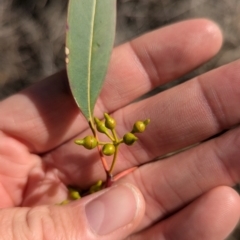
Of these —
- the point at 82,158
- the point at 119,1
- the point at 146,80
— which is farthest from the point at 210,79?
the point at 119,1

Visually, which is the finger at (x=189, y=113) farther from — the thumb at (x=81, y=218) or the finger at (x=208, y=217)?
the thumb at (x=81, y=218)

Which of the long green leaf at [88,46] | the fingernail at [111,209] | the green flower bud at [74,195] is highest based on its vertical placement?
the long green leaf at [88,46]

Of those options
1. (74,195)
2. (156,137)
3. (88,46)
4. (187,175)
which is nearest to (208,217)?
(187,175)

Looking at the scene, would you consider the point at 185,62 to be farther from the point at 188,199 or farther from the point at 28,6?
the point at 28,6

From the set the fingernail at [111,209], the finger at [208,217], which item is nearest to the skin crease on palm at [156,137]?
the finger at [208,217]

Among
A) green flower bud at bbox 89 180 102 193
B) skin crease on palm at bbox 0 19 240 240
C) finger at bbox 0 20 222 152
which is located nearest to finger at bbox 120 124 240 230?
skin crease on palm at bbox 0 19 240 240

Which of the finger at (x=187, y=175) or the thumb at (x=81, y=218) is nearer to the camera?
the thumb at (x=81, y=218)

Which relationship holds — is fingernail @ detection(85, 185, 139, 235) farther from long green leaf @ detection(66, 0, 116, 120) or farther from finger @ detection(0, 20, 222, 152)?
finger @ detection(0, 20, 222, 152)
